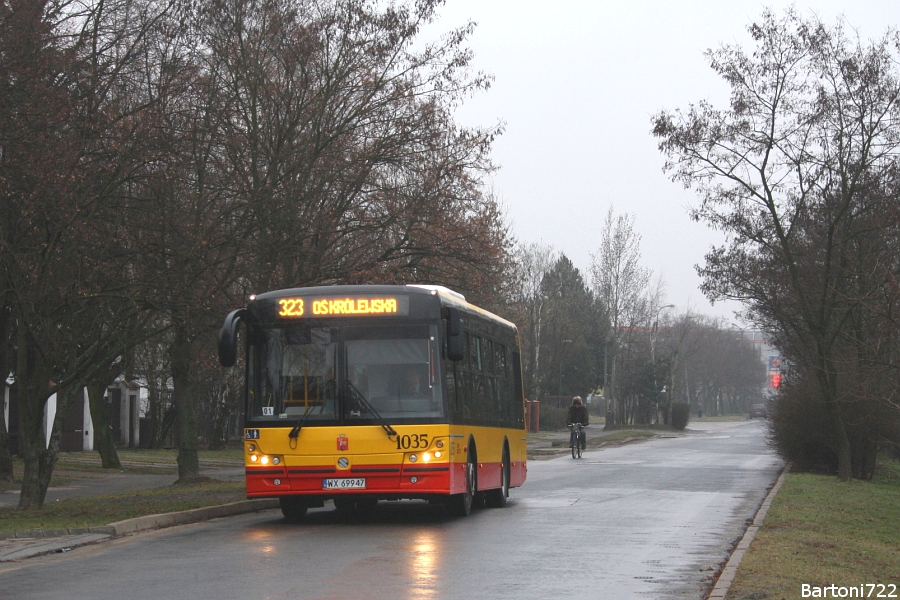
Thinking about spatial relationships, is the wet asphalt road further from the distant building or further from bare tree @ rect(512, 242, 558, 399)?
bare tree @ rect(512, 242, 558, 399)

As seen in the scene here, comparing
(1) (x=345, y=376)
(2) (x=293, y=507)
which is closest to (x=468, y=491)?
(2) (x=293, y=507)

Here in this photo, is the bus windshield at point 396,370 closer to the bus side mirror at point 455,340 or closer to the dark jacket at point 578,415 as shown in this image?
the bus side mirror at point 455,340

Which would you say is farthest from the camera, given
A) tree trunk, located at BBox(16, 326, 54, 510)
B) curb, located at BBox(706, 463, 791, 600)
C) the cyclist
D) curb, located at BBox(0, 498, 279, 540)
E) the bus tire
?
the cyclist

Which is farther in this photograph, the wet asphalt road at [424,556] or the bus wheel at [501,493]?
the bus wheel at [501,493]

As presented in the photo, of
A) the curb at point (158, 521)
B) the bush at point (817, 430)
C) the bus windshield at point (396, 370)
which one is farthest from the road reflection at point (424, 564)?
the bush at point (817, 430)

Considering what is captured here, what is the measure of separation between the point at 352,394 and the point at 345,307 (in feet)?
3.88

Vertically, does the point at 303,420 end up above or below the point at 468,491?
above

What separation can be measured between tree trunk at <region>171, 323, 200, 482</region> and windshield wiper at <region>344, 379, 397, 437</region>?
32.5 feet

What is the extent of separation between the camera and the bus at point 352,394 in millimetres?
15188

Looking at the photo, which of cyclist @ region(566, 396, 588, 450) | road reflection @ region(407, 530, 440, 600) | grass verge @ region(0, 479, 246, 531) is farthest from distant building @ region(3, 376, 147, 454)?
road reflection @ region(407, 530, 440, 600)

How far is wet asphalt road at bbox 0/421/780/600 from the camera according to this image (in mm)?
9562

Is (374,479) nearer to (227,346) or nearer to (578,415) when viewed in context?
(227,346)

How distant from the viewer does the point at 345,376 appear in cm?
1544

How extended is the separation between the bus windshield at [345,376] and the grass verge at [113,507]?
2.50m
